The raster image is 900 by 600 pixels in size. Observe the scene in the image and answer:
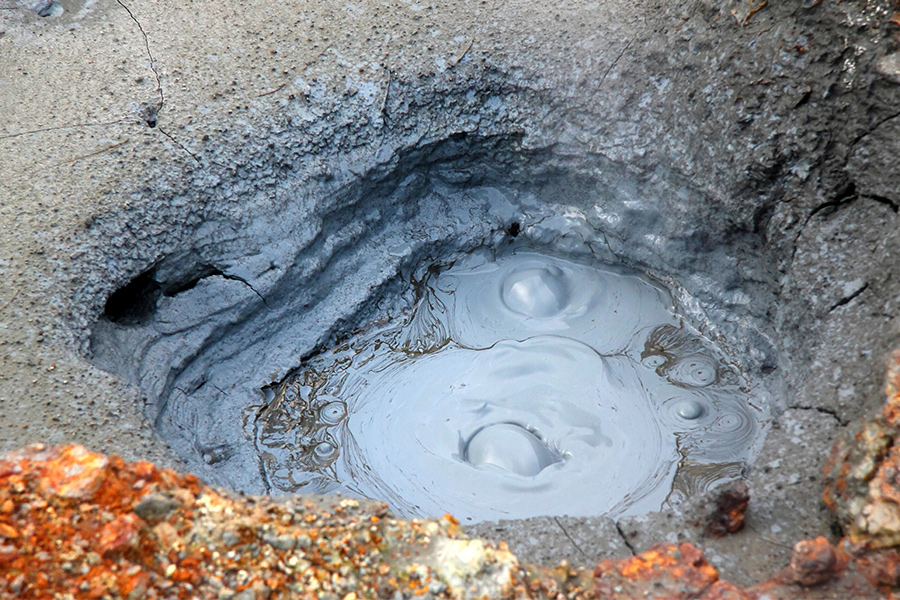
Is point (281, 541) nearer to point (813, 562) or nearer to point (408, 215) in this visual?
point (813, 562)

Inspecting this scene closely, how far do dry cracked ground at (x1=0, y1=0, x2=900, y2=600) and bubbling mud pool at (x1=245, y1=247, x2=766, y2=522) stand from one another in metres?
0.20

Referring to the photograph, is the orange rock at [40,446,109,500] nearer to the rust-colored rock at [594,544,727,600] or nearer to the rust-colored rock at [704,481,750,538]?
the rust-colored rock at [594,544,727,600]

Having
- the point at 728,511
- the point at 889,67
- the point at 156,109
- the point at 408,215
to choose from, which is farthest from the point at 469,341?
the point at 889,67

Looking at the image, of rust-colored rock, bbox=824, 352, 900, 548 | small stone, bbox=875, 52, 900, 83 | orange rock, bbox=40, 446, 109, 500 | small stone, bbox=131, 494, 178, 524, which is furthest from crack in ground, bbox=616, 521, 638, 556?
small stone, bbox=875, 52, 900, 83

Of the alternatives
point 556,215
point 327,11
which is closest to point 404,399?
point 556,215

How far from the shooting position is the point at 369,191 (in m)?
3.19

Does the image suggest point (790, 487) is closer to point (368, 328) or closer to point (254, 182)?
point (368, 328)

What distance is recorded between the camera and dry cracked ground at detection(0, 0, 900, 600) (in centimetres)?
161

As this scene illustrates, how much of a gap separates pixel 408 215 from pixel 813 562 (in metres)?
2.29

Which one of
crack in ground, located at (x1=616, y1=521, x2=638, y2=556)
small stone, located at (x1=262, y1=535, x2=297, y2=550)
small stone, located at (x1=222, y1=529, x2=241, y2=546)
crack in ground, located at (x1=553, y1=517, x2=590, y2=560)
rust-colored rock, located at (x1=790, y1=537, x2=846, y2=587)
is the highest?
rust-colored rock, located at (x1=790, y1=537, x2=846, y2=587)

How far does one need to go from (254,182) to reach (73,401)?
1.17 meters

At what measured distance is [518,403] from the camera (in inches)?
116

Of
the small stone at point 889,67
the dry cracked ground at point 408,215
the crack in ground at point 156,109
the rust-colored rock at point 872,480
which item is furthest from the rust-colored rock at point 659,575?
the crack in ground at point 156,109

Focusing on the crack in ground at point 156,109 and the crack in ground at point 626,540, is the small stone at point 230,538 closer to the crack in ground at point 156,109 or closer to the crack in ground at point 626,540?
the crack in ground at point 626,540
